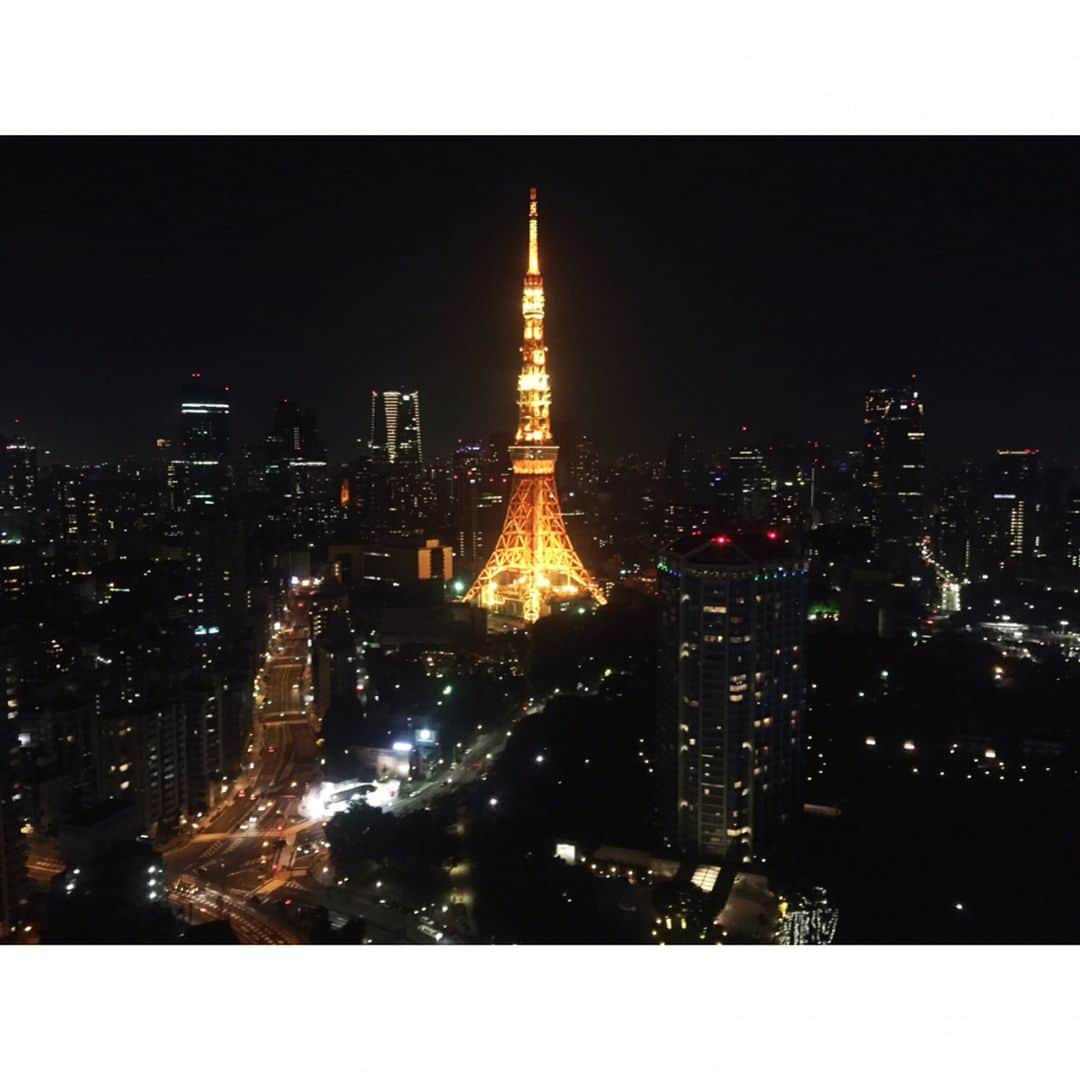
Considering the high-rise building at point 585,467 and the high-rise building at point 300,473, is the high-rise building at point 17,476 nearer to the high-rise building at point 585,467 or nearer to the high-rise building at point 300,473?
the high-rise building at point 300,473

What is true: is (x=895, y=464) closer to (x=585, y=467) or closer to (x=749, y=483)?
(x=749, y=483)

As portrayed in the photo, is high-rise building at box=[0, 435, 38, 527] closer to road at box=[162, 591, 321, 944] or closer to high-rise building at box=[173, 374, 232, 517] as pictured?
high-rise building at box=[173, 374, 232, 517]

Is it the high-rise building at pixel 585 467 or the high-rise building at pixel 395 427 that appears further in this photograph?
the high-rise building at pixel 585 467

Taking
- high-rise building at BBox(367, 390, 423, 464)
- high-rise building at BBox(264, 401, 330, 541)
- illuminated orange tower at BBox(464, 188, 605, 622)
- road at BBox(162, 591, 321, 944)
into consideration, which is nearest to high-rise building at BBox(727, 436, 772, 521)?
illuminated orange tower at BBox(464, 188, 605, 622)

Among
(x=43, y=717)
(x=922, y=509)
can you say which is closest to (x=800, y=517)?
(x=922, y=509)

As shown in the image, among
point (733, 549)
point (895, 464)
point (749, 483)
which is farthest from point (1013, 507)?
point (733, 549)

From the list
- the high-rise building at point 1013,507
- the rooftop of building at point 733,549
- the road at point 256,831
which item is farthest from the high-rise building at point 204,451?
the high-rise building at point 1013,507
